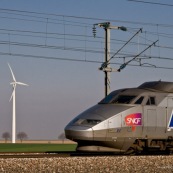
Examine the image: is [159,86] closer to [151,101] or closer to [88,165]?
[151,101]

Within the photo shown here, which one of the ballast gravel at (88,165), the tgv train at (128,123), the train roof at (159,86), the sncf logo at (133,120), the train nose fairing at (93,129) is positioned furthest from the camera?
the train roof at (159,86)

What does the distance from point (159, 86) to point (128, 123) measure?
3.58 meters

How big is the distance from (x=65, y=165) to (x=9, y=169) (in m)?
2.61

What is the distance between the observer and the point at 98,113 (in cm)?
2658

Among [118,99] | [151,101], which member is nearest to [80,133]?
[118,99]

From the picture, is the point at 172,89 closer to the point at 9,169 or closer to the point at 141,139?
the point at 141,139

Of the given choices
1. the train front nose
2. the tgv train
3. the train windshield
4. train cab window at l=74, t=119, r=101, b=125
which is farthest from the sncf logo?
the train front nose

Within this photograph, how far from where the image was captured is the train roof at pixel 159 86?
94.0 feet

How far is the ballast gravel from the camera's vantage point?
766 inches

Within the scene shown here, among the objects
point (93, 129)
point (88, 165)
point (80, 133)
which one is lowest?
point (88, 165)

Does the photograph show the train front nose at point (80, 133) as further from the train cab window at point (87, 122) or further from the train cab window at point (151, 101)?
the train cab window at point (151, 101)

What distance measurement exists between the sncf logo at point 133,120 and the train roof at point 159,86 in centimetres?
247

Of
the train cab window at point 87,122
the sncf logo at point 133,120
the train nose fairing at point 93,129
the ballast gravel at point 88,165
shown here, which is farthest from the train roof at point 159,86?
the ballast gravel at point 88,165

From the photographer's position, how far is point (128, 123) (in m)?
26.6
